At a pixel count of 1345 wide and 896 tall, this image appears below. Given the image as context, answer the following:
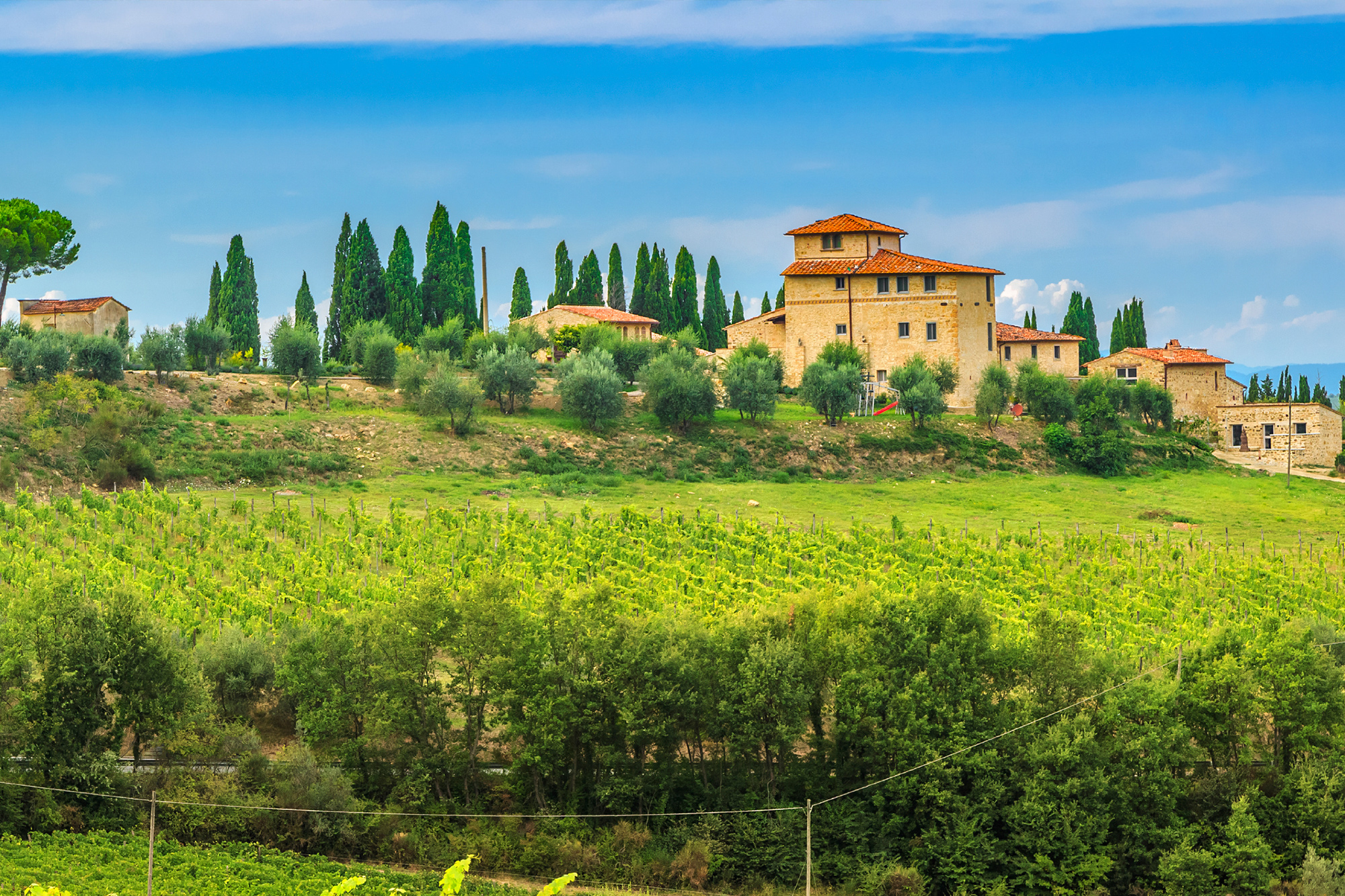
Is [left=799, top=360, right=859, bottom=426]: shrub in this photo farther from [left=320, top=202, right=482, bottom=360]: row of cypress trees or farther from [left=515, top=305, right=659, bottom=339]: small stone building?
[left=320, top=202, right=482, bottom=360]: row of cypress trees

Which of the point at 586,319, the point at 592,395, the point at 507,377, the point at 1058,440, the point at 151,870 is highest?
the point at 586,319

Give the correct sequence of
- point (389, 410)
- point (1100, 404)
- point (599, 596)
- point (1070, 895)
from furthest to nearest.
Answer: point (1100, 404)
point (389, 410)
point (599, 596)
point (1070, 895)

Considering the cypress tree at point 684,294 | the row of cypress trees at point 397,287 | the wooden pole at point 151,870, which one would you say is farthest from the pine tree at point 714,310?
the wooden pole at point 151,870

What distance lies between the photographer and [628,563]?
1398 inches

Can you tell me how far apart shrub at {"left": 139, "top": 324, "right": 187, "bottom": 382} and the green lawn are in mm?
12028

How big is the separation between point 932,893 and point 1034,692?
14.8 ft

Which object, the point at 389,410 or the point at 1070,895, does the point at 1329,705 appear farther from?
the point at 389,410

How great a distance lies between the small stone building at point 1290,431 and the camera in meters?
63.1

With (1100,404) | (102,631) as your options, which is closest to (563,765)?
(102,631)

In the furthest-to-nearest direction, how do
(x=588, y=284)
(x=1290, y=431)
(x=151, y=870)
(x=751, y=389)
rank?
(x=588, y=284) < (x=1290, y=431) < (x=751, y=389) < (x=151, y=870)

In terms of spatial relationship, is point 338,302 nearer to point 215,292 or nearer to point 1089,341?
point 215,292

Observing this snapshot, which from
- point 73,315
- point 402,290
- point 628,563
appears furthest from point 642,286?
point 628,563

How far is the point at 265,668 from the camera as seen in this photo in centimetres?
2775

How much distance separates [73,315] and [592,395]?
90.0 feet
